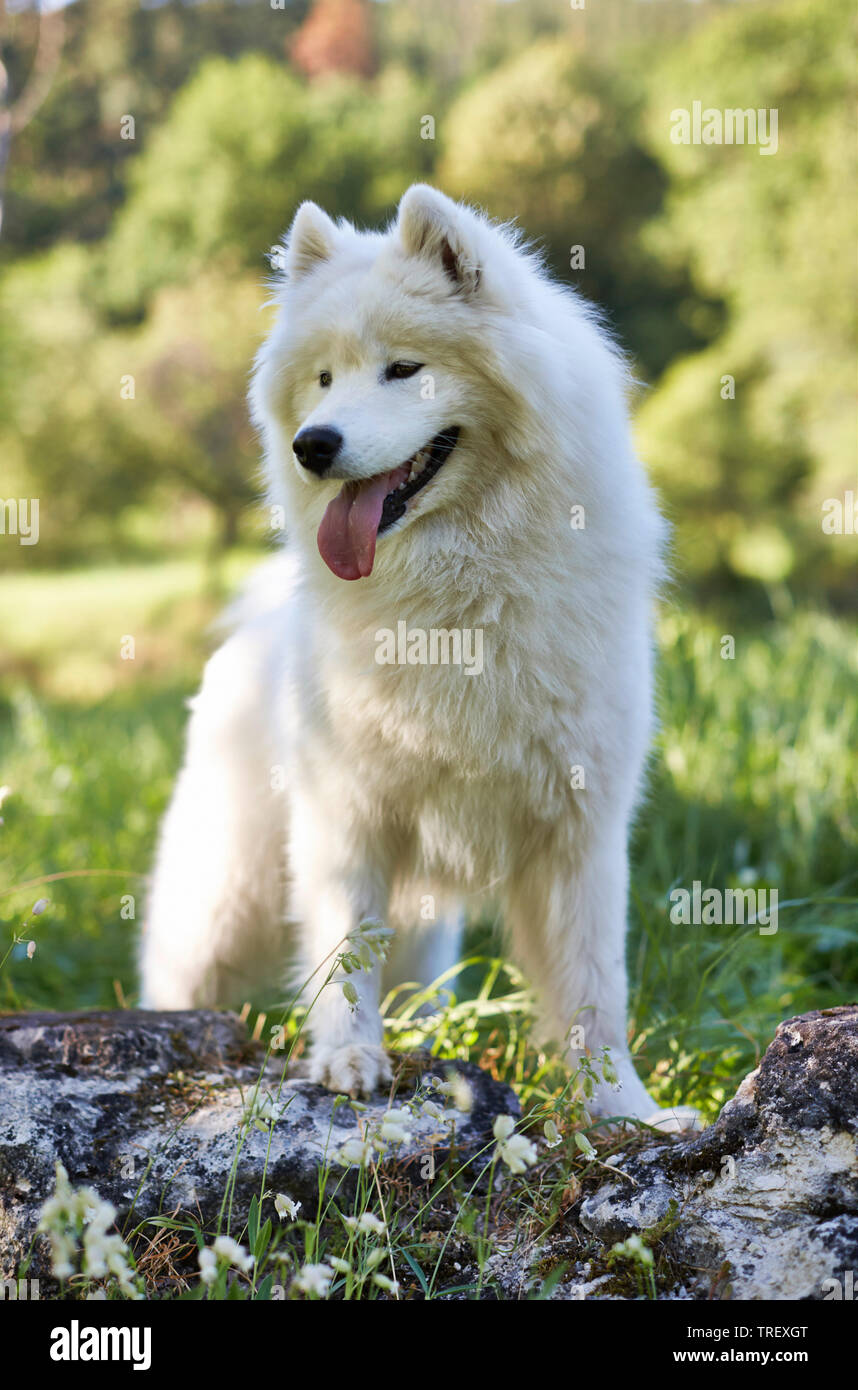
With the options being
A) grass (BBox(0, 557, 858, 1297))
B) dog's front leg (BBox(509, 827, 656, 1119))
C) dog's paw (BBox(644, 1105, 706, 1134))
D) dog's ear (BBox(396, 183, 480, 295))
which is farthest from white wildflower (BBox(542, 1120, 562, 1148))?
dog's ear (BBox(396, 183, 480, 295))

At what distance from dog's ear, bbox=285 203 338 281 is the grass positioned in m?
1.66

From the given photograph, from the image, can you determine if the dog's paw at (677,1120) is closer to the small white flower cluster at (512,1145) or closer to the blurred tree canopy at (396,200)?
the small white flower cluster at (512,1145)

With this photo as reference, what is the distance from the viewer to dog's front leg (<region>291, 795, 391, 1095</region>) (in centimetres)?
243

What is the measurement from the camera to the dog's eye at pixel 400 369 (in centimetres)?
244

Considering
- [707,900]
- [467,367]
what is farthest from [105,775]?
[467,367]

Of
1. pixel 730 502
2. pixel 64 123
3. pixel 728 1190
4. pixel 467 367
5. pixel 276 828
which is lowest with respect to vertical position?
pixel 728 1190

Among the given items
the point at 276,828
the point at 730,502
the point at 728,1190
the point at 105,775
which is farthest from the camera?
the point at 730,502

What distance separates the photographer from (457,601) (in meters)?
2.45

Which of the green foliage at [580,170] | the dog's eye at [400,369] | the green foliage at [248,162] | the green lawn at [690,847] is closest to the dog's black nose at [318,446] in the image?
the dog's eye at [400,369]

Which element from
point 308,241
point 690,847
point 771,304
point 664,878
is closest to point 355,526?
point 308,241

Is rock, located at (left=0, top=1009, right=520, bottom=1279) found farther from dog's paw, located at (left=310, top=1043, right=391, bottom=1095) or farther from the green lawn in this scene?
the green lawn
